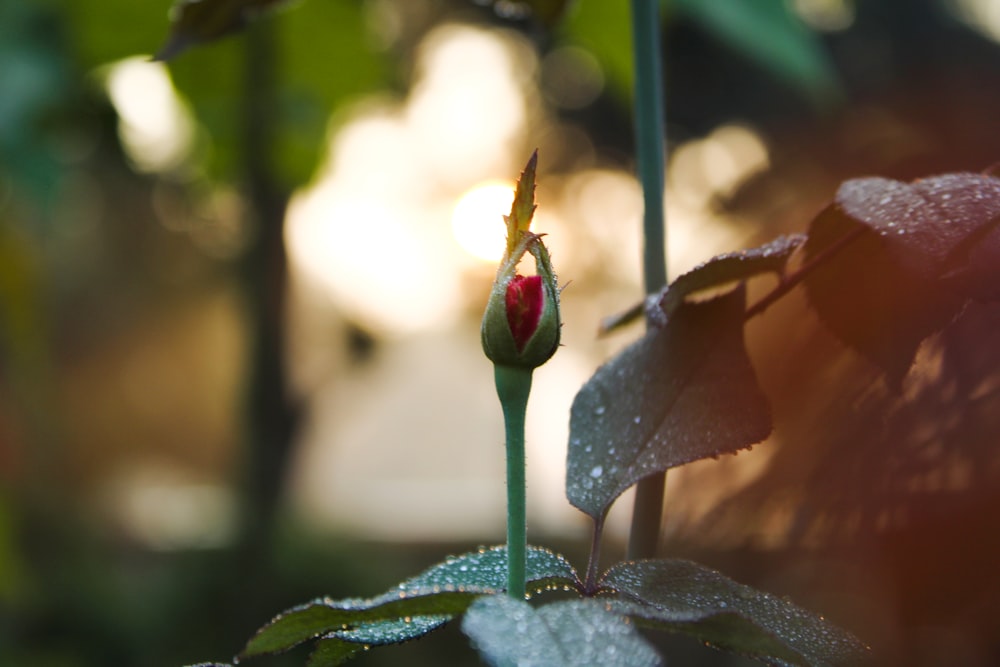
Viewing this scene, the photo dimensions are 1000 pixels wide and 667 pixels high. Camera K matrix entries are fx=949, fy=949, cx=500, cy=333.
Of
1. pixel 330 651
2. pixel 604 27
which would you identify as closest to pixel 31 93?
pixel 604 27

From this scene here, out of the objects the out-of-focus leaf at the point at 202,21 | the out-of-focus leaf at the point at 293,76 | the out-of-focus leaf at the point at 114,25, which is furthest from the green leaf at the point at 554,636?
the out-of-focus leaf at the point at 293,76

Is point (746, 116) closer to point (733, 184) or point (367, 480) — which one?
point (733, 184)

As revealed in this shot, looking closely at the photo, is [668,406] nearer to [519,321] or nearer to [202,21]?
[519,321]

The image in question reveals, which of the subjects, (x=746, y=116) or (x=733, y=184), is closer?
(x=733, y=184)

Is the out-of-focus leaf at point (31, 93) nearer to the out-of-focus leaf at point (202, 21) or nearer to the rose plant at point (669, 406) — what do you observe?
the out-of-focus leaf at point (202, 21)

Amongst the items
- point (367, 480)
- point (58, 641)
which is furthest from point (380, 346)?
point (367, 480)

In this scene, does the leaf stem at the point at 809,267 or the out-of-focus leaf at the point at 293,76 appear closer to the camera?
the leaf stem at the point at 809,267

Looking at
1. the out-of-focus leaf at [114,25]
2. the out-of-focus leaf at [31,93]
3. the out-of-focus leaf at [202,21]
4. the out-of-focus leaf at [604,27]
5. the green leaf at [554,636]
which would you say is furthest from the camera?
the out-of-focus leaf at [31,93]
